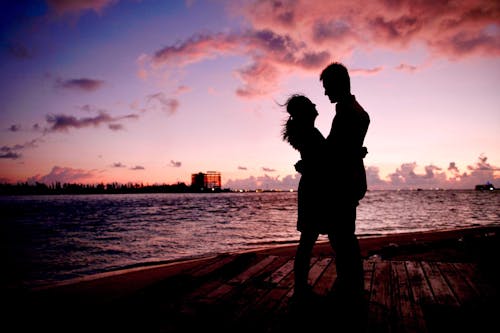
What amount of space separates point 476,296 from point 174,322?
126 inches

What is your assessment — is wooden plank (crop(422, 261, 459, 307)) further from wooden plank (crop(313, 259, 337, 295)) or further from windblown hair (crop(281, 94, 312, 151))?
windblown hair (crop(281, 94, 312, 151))

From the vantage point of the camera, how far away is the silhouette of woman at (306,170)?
2.96m

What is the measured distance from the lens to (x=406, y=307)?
309 centimetres

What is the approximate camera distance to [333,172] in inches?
113

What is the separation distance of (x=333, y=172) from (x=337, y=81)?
2.86 feet

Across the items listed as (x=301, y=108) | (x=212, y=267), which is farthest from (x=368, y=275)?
(x=301, y=108)

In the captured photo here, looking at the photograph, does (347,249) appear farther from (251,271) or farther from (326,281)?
(251,271)

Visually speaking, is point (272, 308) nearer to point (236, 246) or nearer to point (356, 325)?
point (356, 325)

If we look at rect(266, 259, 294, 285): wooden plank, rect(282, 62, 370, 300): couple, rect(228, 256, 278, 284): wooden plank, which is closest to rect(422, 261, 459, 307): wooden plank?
rect(282, 62, 370, 300): couple

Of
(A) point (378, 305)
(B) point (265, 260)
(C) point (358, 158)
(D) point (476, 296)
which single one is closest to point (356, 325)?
(A) point (378, 305)

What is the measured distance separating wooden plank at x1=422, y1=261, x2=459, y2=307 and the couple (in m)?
0.97

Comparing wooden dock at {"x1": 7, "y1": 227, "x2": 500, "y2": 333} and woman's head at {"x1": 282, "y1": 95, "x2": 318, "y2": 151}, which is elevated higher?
woman's head at {"x1": 282, "y1": 95, "x2": 318, "y2": 151}

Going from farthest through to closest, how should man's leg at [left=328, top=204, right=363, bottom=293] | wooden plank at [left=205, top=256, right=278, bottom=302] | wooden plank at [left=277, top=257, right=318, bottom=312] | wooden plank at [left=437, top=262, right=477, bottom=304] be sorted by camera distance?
1. wooden plank at [left=205, top=256, right=278, bottom=302]
2. wooden plank at [left=437, top=262, right=477, bottom=304]
3. wooden plank at [left=277, top=257, right=318, bottom=312]
4. man's leg at [left=328, top=204, right=363, bottom=293]

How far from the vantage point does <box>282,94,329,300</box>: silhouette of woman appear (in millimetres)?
2961
